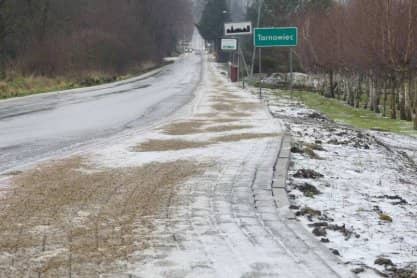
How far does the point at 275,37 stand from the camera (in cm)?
3008

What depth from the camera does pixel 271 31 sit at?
98.6 feet

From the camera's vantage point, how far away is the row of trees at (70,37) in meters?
42.4

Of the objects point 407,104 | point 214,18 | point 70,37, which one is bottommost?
point 407,104

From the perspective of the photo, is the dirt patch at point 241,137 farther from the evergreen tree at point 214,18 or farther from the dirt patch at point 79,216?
the evergreen tree at point 214,18

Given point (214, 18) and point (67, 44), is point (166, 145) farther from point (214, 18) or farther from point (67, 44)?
point (214, 18)

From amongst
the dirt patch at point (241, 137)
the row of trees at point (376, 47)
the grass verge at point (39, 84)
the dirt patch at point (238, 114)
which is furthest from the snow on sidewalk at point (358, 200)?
the grass verge at point (39, 84)

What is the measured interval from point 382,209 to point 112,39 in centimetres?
5483

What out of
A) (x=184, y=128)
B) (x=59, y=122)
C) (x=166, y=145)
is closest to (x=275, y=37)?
(x=59, y=122)

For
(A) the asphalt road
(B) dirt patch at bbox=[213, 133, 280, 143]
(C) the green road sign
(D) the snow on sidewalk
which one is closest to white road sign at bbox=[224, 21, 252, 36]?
(C) the green road sign

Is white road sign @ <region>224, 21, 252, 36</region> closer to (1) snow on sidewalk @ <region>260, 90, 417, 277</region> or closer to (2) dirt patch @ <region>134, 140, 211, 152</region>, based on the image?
(1) snow on sidewalk @ <region>260, 90, 417, 277</region>

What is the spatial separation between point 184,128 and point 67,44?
3743 cm

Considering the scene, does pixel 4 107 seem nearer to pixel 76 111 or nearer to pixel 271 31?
pixel 76 111

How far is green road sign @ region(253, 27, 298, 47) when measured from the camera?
96.6ft

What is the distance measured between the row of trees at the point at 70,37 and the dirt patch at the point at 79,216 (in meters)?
30.8
